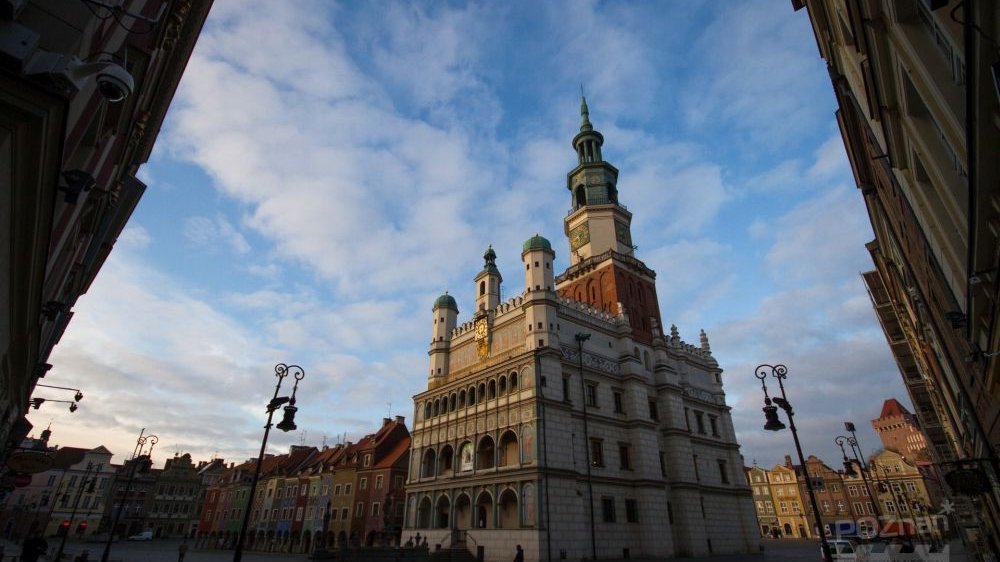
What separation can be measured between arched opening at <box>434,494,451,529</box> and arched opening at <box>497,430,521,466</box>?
6.05 metres

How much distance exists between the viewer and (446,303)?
46969mm

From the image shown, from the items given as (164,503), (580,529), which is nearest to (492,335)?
(580,529)

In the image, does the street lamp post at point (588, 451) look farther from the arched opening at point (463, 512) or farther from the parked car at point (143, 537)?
the parked car at point (143, 537)

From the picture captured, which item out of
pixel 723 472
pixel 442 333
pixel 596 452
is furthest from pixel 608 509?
pixel 442 333

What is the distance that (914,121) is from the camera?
8.23 metres

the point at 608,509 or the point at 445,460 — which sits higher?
the point at 445,460

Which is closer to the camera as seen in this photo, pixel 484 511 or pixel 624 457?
pixel 484 511

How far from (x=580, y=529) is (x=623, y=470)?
6.73 meters

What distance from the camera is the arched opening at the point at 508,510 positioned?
32.1m

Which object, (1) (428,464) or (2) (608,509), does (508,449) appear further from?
(1) (428,464)

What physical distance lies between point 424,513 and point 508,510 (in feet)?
28.8

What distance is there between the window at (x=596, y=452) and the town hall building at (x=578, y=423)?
11cm

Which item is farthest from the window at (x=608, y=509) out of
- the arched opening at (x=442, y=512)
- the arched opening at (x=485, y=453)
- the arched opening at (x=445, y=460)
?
the arched opening at (x=445, y=460)

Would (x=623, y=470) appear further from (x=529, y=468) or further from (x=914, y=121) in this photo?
(x=914, y=121)
